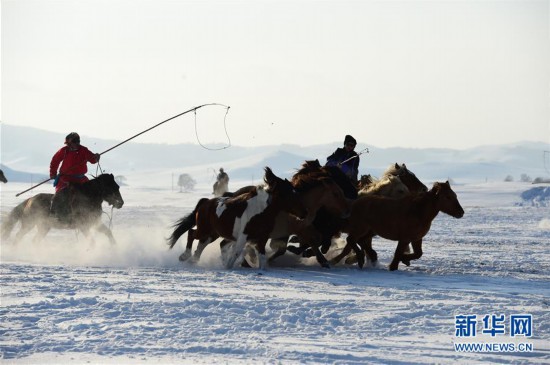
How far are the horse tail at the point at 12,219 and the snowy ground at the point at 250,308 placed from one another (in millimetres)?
973

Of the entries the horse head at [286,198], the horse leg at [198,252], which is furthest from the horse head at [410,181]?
the horse leg at [198,252]

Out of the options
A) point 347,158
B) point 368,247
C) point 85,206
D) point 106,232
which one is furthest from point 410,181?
point 85,206

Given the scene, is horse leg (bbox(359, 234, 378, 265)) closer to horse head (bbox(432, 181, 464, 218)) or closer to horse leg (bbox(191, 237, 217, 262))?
horse head (bbox(432, 181, 464, 218))

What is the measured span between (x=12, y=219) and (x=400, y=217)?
7.60m

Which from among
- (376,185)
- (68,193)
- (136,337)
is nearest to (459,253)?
(376,185)

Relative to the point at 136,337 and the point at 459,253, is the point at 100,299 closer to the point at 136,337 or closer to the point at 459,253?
the point at 136,337

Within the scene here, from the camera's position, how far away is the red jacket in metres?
14.9

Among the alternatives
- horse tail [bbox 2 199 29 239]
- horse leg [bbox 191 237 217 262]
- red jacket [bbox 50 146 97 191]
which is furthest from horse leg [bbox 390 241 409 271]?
horse tail [bbox 2 199 29 239]

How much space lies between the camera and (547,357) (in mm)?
6711

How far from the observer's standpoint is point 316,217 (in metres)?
13.1

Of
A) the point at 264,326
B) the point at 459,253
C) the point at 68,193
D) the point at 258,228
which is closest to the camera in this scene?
the point at 264,326

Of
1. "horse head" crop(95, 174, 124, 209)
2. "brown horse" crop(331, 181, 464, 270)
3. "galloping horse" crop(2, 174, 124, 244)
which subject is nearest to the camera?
"brown horse" crop(331, 181, 464, 270)

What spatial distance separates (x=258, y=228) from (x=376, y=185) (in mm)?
2656

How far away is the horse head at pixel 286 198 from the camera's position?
1238 cm
